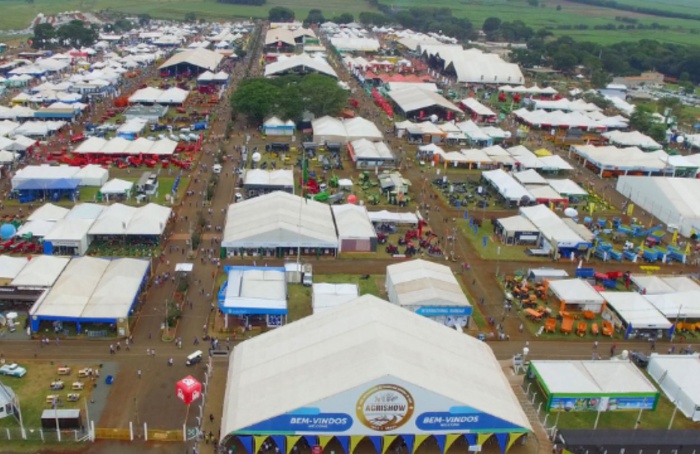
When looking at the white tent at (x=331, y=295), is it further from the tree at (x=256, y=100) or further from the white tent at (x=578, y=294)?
the tree at (x=256, y=100)

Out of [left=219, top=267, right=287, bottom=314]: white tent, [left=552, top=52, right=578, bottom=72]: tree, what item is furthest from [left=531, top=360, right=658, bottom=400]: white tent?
[left=552, top=52, right=578, bottom=72]: tree

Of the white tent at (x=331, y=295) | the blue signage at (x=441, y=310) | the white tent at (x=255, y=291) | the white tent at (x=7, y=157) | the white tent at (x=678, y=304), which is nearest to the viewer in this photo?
the white tent at (x=255, y=291)

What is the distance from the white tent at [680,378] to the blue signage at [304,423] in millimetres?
18659

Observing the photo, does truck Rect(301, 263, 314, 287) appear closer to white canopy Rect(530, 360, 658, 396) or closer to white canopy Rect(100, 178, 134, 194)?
white canopy Rect(530, 360, 658, 396)

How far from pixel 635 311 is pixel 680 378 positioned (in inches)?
273

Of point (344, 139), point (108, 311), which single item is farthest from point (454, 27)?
point (108, 311)

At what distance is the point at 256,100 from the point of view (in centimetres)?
8131

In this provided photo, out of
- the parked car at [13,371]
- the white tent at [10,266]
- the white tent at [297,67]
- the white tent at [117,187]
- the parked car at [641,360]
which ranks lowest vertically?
the parked car at [641,360]

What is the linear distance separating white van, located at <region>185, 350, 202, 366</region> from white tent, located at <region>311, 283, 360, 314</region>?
7566 millimetres

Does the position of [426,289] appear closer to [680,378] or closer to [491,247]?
[491,247]

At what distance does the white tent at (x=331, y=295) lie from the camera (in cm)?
3884

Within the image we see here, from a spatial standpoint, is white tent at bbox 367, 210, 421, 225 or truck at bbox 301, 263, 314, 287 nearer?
truck at bbox 301, 263, 314, 287

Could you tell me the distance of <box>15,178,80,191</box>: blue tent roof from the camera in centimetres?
5506

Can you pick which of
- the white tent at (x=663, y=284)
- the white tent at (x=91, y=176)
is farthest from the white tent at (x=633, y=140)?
the white tent at (x=91, y=176)
